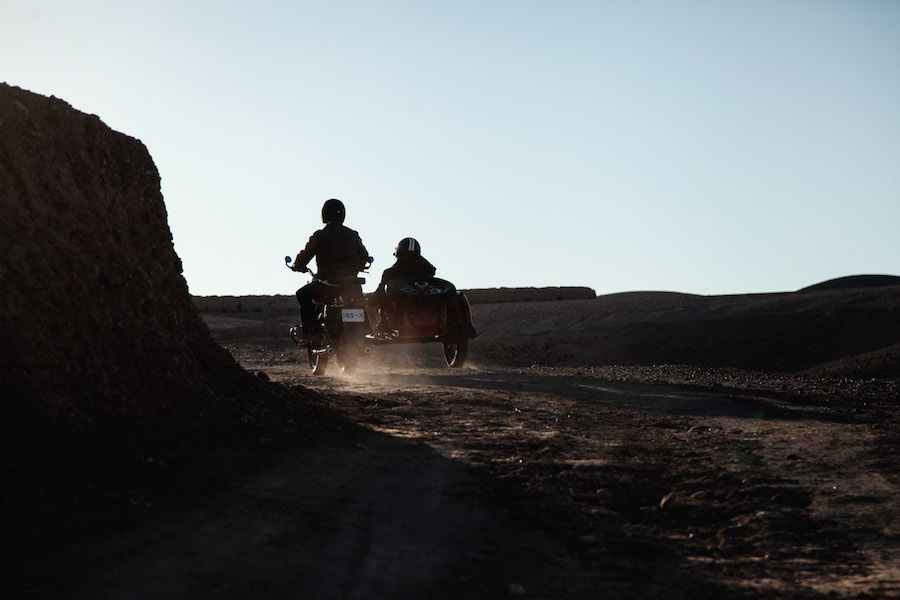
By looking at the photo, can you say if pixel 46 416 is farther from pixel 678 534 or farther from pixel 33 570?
pixel 678 534

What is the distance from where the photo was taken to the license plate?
12.7 metres

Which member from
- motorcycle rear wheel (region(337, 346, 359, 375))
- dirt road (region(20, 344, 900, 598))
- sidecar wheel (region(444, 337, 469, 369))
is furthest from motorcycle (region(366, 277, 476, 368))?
dirt road (region(20, 344, 900, 598))

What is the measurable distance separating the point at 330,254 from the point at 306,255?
1.31 feet

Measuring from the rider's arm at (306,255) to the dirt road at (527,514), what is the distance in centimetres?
454

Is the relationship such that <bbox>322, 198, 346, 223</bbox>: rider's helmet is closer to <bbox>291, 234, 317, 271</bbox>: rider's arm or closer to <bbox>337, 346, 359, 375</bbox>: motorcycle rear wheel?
<bbox>291, 234, 317, 271</bbox>: rider's arm

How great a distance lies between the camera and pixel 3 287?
565cm

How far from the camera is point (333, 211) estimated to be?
13.4 m

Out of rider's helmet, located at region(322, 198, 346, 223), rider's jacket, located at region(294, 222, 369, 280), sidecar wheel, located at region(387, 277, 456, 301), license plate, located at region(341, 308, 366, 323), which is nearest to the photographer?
license plate, located at region(341, 308, 366, 323)

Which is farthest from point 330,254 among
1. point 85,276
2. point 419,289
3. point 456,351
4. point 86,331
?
point 86,331

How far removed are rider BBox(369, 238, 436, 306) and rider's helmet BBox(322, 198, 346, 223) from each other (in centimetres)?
141

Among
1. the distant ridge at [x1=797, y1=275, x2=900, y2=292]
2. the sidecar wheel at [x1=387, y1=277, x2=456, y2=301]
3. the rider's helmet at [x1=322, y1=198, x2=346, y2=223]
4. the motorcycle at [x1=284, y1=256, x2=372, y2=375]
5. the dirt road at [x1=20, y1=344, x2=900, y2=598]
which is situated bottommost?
the dirt road at [x1=20, y1=344, x2=900, y2=598]

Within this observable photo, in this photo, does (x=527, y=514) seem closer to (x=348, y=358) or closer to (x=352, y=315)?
(x=352, y=315)

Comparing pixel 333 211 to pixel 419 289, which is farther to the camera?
pixel 419 289

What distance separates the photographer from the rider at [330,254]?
42.8 ft
